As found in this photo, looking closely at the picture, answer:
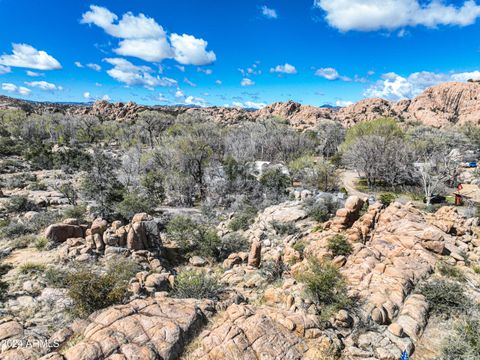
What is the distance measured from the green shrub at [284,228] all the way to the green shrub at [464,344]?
11543 millimetres

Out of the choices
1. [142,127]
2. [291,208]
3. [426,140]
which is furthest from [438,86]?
[291,208]

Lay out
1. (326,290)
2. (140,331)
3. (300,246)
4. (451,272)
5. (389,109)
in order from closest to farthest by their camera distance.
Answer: (140,331) → (326,290) → (451,272) → (300,246) → (389,109)

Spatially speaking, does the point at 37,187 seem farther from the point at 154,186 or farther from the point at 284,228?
the point at 284,228

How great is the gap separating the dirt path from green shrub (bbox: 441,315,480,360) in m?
25.2

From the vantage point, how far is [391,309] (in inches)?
360

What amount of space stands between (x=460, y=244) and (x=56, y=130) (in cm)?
8025

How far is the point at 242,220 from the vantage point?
2167 cm

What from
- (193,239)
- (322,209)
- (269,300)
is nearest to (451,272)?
(269,300)

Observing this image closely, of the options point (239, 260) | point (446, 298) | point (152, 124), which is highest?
point (152, 124)

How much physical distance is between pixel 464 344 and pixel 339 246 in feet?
22.8

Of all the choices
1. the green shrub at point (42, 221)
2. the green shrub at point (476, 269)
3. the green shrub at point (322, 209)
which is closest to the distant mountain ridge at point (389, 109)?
the green shrub at point (322, 209)

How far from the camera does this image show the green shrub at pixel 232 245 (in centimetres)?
1698

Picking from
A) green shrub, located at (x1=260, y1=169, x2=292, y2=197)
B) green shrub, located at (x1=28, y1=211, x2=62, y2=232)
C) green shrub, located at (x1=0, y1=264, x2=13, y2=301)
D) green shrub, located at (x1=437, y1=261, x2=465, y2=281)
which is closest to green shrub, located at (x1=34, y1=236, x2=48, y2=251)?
green shrub, located at (x1=0, y1=264, x2=13, y2=301)

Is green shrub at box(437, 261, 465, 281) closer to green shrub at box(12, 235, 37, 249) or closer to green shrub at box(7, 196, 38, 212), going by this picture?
green shrub at box(12, 235, 37, 249)
